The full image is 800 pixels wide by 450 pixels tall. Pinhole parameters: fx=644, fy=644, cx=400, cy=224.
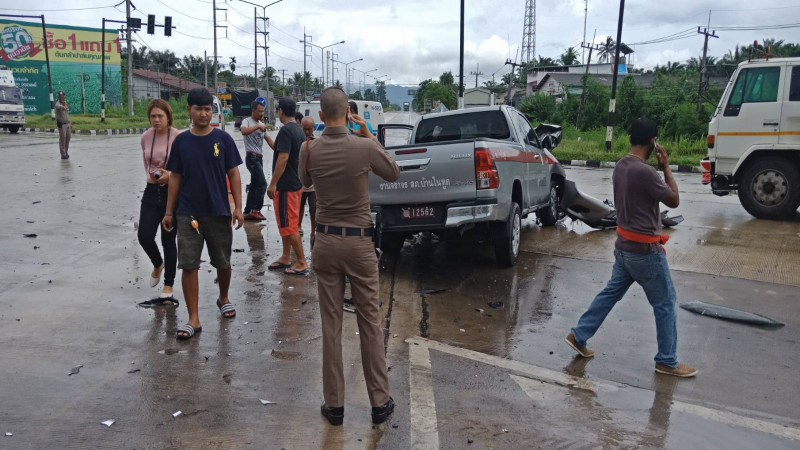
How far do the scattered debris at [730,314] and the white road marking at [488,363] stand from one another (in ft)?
6.40

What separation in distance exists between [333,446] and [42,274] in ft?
15.2

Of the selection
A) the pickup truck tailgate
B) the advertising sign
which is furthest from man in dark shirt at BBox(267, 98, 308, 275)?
the advertising sign

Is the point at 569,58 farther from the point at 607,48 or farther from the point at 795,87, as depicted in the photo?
the point at 795,87

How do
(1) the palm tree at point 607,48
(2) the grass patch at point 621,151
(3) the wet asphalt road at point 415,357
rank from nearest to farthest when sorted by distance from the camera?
1. (3) the wet asphalt road at point 415,357
2. (2) the grass patch at point 621,151
3. (1) the palm tree at point 607,48

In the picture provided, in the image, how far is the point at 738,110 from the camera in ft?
33.7

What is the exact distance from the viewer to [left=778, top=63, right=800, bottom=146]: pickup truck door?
978cm

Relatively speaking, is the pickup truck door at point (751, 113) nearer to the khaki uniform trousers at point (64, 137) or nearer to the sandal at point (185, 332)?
the sandal at point (185, 332)

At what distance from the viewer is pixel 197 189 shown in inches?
193

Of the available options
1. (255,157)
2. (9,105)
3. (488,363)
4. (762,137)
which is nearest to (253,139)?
(255,157)

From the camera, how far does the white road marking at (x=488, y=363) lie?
3646mm

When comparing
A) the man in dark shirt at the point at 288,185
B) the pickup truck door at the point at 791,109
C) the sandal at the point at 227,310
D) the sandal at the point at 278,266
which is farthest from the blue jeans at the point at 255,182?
the pickup truck door at the point at 791,109

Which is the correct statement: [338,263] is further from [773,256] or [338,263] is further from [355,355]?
[773,256]

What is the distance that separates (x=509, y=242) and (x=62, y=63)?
5379 centimetres

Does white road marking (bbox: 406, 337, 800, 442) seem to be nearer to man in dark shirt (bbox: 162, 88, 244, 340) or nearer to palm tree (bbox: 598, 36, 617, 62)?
man in dark shirt (bbox: 162, 88, 244, 340)
